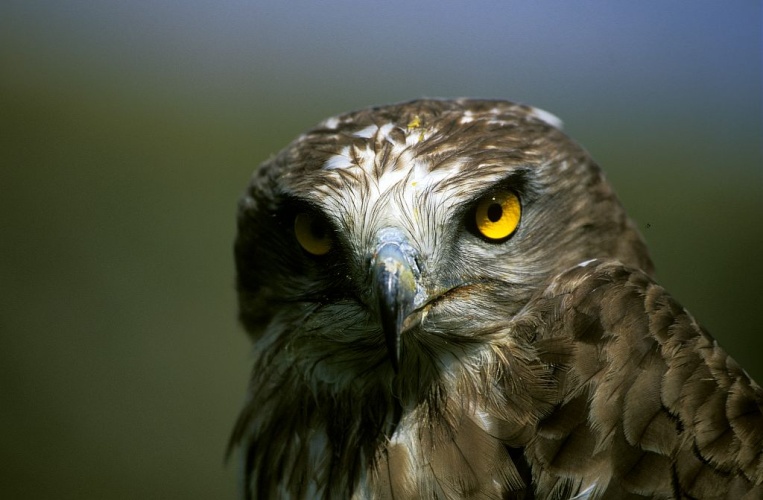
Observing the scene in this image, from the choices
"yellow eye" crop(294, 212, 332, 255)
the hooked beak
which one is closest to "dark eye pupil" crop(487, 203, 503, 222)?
the hooked beak

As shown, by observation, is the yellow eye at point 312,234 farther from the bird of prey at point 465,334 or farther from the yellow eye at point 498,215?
the yellow eye at point 498,215

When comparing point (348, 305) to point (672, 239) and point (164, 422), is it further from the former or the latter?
point (164, 422)

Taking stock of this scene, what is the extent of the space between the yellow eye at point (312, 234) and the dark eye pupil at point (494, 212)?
0.42 m

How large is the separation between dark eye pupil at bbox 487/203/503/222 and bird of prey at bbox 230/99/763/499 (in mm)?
17

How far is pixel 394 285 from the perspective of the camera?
63.8 inches

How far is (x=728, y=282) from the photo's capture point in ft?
12.2

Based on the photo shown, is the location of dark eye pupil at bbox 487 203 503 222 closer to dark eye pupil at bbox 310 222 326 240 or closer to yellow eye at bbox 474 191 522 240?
yellow eye at bbox 474 191 522 240

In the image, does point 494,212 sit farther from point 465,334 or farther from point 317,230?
point 317,230

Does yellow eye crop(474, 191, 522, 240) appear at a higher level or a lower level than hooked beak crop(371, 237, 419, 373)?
higher

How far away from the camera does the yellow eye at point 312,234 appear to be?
194 cm

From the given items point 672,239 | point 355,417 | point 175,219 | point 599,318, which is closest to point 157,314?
point 175,219

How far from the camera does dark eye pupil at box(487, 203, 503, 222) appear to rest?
1.91 m

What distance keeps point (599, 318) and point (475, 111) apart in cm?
83

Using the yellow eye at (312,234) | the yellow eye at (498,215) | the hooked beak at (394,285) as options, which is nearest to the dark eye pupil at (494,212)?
the yellow eye at (498,215)
